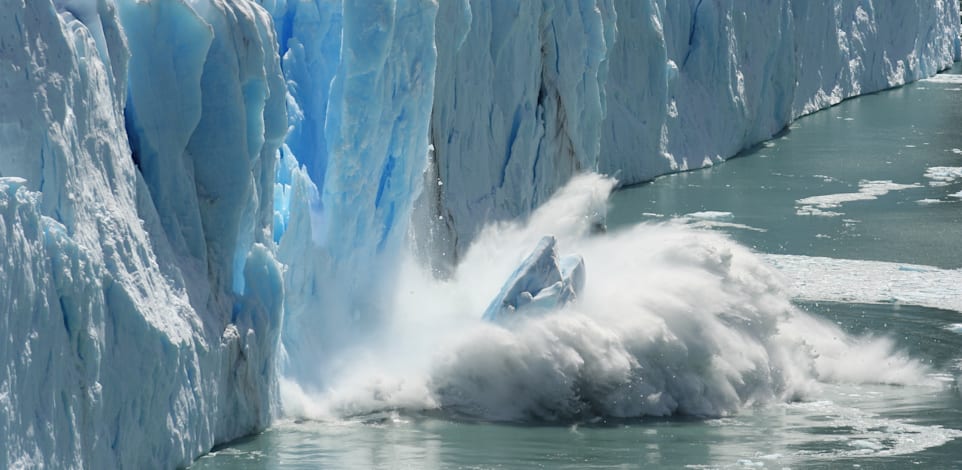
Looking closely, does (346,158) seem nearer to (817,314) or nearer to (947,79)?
(817,314)

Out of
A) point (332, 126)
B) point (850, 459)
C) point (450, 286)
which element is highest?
point (332, 126)

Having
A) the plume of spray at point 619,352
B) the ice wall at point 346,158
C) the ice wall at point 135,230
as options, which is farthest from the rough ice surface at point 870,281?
the ice wall at point 135,230

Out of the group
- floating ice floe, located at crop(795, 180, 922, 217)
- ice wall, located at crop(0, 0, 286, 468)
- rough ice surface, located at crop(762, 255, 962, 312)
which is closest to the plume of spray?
ice wall, located at crop(0, 0, 286, 468)

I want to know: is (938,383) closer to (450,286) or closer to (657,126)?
(450,286)

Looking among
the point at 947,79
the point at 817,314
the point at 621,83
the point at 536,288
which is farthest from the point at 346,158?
the point at 947,79

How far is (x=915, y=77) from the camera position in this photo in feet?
126

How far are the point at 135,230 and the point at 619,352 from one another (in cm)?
416

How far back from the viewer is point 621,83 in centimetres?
2327

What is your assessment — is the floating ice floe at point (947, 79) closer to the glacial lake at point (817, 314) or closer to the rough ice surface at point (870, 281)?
the glacial lake at point (817, 314)

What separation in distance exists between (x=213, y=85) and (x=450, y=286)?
4480 mm

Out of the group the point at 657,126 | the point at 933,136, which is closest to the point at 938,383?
the point at 657,126

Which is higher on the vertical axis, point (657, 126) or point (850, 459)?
point (657, 126)

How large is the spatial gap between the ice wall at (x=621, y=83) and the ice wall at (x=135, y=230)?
4.85 metres

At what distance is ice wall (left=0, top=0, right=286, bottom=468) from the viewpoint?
829cm
